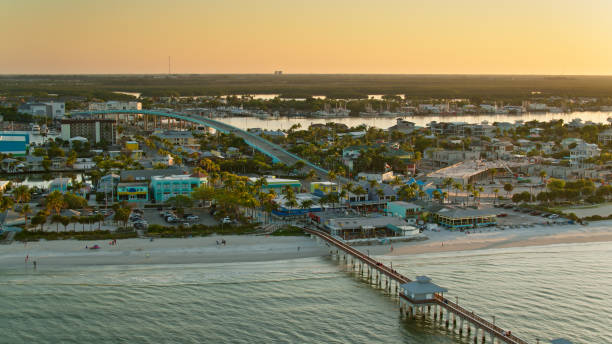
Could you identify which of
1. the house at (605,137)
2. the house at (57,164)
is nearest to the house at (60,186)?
the house at (57,164)

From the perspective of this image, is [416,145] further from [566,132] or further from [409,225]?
[409,225]

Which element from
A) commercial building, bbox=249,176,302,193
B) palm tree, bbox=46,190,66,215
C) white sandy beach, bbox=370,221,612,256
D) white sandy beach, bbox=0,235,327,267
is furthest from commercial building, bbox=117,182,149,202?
white sandy beach, bbox=370,221,612,256

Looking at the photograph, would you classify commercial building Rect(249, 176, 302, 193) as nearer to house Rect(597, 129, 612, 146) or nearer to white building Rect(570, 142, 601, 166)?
white building Rect(570, 142, 601, 166)

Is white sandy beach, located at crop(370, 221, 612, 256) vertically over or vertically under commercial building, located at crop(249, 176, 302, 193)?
under

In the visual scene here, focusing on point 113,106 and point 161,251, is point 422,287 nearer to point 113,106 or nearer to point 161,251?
point 161,251

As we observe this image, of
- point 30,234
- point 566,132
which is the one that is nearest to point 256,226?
point 30,234

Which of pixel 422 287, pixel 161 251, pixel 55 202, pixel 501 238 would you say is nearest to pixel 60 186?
pixel 55 202

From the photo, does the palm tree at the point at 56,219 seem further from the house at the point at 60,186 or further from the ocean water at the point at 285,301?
the house at the point at 60,186
